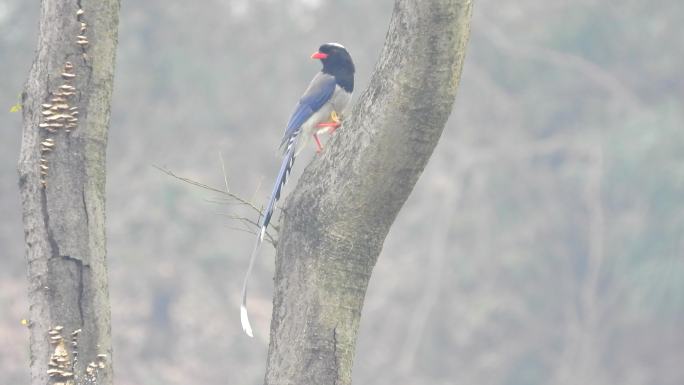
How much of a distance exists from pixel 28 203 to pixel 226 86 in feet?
59.1

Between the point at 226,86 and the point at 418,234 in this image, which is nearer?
the point at 418,234

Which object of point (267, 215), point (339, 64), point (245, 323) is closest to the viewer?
point (245, 323)

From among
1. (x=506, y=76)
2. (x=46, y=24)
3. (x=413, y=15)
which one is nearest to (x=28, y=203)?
(x=46, y=24)

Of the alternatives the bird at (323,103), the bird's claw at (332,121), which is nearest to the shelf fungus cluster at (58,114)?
the bird at (323,103)

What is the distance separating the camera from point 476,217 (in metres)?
20.0

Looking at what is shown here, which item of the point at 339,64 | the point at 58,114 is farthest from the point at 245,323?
the point at 339,64

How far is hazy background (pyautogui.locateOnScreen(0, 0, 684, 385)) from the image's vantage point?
18656 millimetres

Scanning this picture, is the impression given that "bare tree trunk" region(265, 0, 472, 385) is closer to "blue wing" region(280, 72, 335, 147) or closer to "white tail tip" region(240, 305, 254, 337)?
"white tail tip" region(240, 305, 254, 337)

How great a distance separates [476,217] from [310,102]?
14.2 m

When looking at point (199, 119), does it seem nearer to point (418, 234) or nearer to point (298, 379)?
point (418, 234)

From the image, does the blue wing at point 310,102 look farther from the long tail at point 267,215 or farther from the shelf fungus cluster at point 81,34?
the shelf fungus cluster at point 81,34

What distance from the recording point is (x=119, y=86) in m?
20.0

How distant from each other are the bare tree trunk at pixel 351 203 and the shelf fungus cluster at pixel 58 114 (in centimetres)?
58

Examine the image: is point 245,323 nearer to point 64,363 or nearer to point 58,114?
point 64,363
